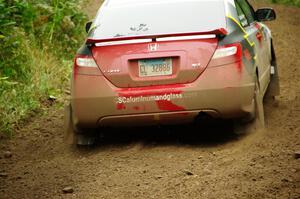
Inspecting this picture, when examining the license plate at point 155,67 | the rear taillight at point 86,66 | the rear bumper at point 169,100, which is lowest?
the rear bumper at point 169,100

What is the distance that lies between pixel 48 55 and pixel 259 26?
4.35m

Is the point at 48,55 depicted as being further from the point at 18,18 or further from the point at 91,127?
the point at 91,127

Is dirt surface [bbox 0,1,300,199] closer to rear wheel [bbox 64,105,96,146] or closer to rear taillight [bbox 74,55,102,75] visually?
rear wheel [bbox 64,105,96,146]

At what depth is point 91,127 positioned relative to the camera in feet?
24.5

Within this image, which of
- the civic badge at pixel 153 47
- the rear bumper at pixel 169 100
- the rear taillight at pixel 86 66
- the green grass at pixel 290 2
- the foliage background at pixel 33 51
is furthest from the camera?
the green grass at pixel 290 2

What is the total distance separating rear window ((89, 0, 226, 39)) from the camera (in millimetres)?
7418

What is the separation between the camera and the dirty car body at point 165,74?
7109mm

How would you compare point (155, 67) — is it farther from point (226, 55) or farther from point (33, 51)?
point (33, 51)

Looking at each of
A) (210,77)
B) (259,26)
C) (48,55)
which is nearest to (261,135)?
(210,77)

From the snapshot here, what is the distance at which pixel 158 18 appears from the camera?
7652mm

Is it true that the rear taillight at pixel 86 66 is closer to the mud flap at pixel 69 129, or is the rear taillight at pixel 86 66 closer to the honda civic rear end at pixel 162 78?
the honda civic rear end at pixel 162 78

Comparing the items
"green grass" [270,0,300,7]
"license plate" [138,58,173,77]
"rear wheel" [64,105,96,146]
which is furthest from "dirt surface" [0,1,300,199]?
"green grass" [270,0,300,7]

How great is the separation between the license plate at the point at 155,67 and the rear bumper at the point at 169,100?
139 mm

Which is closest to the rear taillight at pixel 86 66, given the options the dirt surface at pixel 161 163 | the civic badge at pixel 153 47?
the civic badge at pixel 153 47
